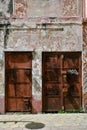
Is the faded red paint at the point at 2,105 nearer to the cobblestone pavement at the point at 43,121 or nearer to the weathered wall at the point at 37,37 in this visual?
the weathered wall at the point at 37,37

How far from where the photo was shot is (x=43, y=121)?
10023 millimetres

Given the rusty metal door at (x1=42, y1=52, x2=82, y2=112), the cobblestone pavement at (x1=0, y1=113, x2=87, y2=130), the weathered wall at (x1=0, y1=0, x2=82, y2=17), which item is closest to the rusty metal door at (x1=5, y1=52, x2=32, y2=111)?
the rusty metal door at (x1=42, y1=52, x2=82, y2=112)

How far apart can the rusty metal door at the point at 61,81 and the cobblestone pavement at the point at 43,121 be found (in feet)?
1.82

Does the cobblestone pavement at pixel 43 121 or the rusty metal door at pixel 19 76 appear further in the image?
the rusty metal door at pixel 19 76

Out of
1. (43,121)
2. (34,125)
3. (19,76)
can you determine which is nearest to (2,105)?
(19,76)

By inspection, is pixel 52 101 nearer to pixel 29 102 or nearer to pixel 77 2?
pixel 29 102

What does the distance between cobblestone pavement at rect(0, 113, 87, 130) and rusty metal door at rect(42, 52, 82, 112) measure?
56 cm

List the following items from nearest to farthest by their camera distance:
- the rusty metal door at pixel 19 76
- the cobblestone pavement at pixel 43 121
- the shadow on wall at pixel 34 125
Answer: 1. the cobblestone pavement at pixel 43 121
2. the shadow on wall at pixel 34 125
3. the rusty metal door at pixel 19 76

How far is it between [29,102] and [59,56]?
1891mm

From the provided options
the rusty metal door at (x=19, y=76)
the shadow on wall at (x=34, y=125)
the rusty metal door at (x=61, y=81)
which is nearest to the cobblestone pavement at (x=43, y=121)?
the shadow on wall at (x=34, y=125)

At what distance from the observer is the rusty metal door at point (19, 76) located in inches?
441

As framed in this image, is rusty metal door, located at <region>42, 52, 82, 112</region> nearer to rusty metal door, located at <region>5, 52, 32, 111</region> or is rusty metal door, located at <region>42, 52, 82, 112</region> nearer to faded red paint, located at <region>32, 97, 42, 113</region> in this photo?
faded red paint, located at <region>32, 97, 42, 113</region>

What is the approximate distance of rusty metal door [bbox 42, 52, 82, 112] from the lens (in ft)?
36.8

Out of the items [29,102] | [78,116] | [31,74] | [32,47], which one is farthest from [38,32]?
[78,116]
